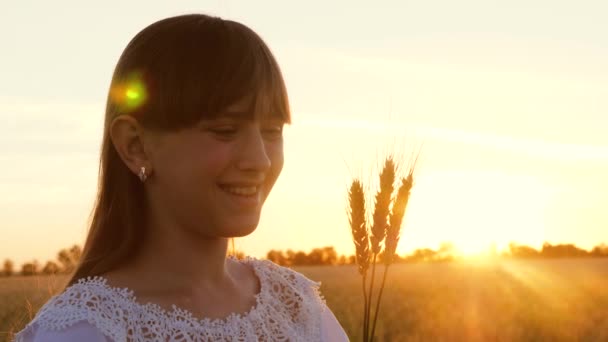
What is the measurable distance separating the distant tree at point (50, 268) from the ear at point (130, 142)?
1198 mm

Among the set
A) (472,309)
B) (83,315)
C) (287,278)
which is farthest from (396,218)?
(472,309)

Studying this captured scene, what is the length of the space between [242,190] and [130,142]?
11.9 inches

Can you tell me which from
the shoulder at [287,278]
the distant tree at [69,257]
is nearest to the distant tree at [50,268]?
the distant tree at [69,257]

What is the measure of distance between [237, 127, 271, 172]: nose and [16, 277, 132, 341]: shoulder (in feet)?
1.44

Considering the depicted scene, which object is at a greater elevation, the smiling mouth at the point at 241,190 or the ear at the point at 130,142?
the ear at the point at 130,142

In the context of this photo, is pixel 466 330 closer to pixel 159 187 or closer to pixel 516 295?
pixel 516 295

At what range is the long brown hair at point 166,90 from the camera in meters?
2.12

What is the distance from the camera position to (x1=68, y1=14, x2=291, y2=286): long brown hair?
2.12 m

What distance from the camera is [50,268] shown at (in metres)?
3.35

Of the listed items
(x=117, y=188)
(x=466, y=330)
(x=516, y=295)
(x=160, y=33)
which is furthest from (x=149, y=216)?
(x=516, y=295)

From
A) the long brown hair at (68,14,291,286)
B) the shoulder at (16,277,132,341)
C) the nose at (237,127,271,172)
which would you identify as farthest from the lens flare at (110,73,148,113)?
the shoulder at (16,277,132,341)

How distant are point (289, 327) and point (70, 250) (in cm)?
93

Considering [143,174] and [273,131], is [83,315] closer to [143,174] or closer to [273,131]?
[143,174]

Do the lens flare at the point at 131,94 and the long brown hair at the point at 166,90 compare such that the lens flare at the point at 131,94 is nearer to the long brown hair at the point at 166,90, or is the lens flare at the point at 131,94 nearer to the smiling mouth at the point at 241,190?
the long brown hair at the point at 166,90
